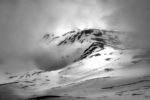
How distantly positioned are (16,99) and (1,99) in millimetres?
13865

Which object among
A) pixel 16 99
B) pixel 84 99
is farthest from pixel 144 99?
pixel 16 99

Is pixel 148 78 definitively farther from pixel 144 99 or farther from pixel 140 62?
pixel 140 62

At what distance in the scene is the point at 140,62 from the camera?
171 meters

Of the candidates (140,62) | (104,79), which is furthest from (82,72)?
(104,79)

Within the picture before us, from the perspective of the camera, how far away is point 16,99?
100562mm

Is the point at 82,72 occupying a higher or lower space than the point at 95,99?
higher

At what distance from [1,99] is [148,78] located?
63078 mm

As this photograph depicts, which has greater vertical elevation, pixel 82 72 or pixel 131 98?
pixel 82 72

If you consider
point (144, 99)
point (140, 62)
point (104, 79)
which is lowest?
point (144, 99)

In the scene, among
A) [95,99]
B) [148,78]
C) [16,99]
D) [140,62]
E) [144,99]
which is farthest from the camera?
[140,62]

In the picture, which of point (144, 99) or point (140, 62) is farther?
point (140, 62)

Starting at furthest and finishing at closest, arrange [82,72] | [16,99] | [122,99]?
[82,72] < [16,99] < [122,99]

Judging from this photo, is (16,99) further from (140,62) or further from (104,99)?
(140,62)

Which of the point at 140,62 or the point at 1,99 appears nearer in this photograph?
the point at 1,99
